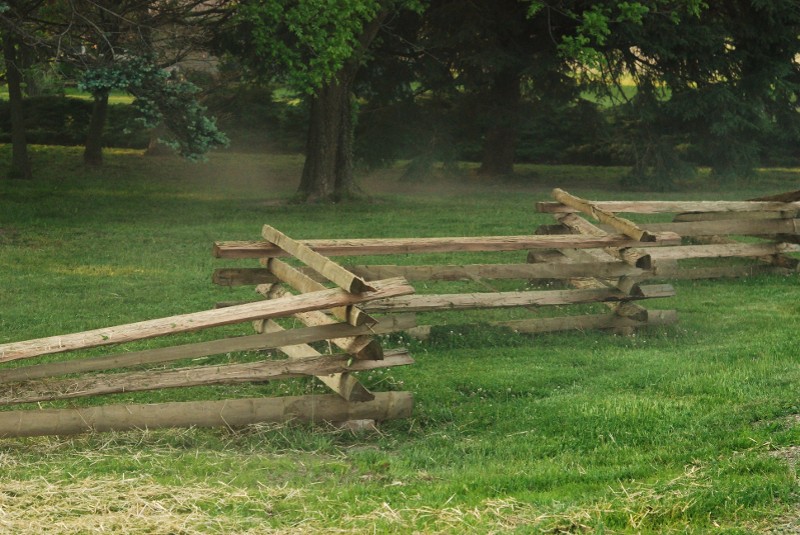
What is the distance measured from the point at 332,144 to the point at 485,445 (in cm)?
1708

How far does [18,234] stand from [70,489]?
527 inches

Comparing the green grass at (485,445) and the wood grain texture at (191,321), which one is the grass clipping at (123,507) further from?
the wood grain texture at (191,321)

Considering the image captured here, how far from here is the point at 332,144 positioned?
2427 cm

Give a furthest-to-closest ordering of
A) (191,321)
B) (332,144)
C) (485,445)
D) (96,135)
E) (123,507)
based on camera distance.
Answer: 1. (96,135)
2. (332,144)
3. (485,445)
4. (191,321)
5. (123,507)

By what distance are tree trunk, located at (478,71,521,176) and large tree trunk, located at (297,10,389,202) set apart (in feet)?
17.9

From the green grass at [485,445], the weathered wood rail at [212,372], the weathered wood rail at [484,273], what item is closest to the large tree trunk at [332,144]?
the green grass at [485,445]

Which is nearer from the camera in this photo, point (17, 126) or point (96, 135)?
point (17, 126)

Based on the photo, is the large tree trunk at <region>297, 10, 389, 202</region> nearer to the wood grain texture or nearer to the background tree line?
the background tree line

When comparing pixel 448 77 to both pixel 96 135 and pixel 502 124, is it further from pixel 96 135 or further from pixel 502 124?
pixel 96 135

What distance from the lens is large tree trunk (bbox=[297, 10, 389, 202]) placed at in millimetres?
24172

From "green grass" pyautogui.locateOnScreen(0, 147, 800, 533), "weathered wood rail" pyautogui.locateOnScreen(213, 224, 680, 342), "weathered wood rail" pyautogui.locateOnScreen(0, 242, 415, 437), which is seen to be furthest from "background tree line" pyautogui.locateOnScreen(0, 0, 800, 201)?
"weathered wood rail" pyautogui.locateOnScreen(0, 242, 415, 437)

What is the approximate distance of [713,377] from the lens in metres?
9.05

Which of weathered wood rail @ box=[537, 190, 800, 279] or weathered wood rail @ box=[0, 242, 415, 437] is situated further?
weathered wood rail @ box=[537, 190, 800, 279]

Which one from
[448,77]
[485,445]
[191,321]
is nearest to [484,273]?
[485,445]
